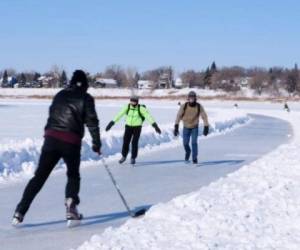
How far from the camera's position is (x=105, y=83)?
159250 mm

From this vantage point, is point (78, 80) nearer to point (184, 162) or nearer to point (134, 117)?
point (134, 117)

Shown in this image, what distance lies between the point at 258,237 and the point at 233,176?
440cm

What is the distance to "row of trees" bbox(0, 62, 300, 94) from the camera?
450 feet

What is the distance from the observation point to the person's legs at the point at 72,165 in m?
6.07

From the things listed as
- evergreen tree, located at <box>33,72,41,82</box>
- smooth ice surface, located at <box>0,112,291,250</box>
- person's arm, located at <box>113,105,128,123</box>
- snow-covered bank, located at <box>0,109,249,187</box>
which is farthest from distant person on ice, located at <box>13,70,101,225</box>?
evergreen tree, located at <box>33,72,41,82</box>

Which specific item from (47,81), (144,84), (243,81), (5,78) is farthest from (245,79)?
(5,78)

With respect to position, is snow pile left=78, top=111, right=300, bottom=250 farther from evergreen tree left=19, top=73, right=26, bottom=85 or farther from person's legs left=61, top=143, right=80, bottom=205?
evergreen tree left=19, top=73, right=26, bottom=85

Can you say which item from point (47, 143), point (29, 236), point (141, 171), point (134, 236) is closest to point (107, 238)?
point (134, 236)

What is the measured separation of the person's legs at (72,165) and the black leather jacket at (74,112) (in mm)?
171

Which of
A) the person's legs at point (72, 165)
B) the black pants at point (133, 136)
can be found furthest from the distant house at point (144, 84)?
the person's legs at point (72, 165)

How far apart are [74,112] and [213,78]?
469 feet

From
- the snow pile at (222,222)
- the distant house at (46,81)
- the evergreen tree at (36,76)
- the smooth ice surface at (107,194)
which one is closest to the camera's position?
the snow pile at (222,222)

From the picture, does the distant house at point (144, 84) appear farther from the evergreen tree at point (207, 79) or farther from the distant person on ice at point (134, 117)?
the distant person on ice at point (134, 117)

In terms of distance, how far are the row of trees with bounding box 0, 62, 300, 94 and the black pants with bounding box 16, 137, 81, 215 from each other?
123080mm
